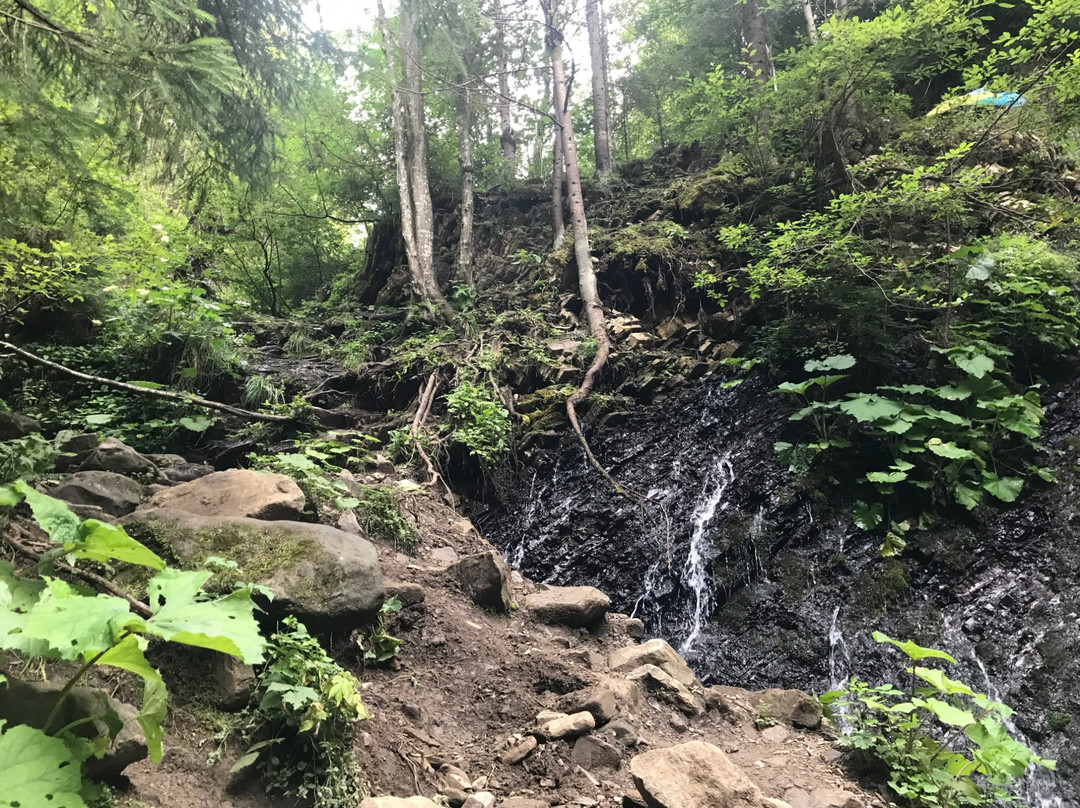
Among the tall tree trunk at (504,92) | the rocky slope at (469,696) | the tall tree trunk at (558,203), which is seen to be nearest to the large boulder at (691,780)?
the rocky slope at (469,696)

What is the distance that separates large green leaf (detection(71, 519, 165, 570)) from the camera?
1.81 metres

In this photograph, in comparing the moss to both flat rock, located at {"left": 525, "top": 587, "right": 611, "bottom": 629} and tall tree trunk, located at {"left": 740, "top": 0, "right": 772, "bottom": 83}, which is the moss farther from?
tall tree trunk, located at {"left": 740, "top": 0, "right": 772, "bottom": 83}

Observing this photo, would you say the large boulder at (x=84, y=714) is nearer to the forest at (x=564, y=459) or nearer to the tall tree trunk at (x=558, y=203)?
the forest at (x=564, y=459)

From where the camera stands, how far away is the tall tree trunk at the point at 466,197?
12742mm

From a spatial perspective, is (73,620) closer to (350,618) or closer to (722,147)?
(350,618)

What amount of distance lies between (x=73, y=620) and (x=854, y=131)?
11491 millimetres

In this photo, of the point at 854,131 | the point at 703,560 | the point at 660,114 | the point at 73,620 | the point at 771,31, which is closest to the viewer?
the point at 73,620

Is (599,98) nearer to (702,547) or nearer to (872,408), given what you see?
(872,408)

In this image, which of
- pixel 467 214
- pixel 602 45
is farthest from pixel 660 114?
pixel 467 214

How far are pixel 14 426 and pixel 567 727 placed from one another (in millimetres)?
5330

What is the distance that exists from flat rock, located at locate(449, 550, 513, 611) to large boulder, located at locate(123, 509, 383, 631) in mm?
1405

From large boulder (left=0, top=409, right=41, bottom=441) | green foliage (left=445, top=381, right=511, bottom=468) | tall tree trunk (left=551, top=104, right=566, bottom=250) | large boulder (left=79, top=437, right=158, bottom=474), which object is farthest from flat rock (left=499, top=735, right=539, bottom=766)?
tall tree trunk (left=551, top=104, right=566, bottom=250)

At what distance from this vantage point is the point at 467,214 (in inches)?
519

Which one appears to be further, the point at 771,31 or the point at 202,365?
the point at 771,31
